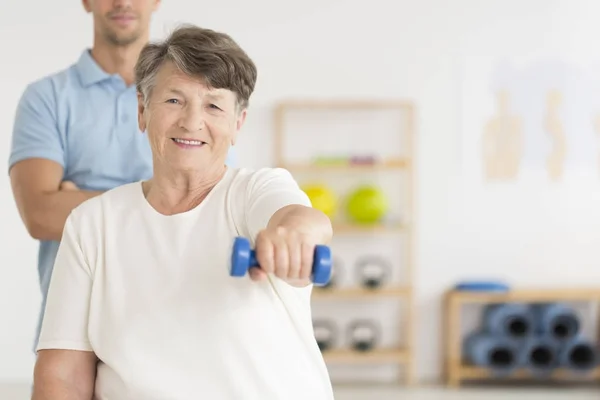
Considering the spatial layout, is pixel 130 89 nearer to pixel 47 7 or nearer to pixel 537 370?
pixel 47 7

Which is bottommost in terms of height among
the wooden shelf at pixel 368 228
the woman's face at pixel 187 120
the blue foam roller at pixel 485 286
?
the blue foam roller at pixel 485 286

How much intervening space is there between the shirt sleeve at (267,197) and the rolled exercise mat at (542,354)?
425cm

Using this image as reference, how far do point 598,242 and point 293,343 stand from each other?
4662mm

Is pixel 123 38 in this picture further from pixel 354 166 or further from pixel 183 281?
pixel 354 166

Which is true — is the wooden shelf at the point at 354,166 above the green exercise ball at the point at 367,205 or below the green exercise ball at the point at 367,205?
above

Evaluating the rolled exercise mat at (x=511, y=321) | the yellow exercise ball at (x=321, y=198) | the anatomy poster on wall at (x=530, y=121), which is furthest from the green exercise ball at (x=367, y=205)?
the rolled exercise mat at (x=511, y=321)

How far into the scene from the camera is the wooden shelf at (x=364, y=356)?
220 inches

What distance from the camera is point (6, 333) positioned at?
5668 millimetres

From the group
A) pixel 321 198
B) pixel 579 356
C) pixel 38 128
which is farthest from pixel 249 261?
pixel 579 356

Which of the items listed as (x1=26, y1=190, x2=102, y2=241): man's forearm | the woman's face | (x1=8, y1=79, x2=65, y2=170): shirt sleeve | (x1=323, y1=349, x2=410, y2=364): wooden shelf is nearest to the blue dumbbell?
Answer: the woman's face

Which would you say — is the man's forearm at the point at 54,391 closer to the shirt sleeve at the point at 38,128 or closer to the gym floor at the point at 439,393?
the shirt sleeve at the point at 38,128

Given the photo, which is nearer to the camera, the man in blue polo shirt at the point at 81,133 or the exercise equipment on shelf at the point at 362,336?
the man in blue polo shirt at the point at 81,133

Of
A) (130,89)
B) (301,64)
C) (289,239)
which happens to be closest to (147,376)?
(289,239)

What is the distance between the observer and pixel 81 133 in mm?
2254
